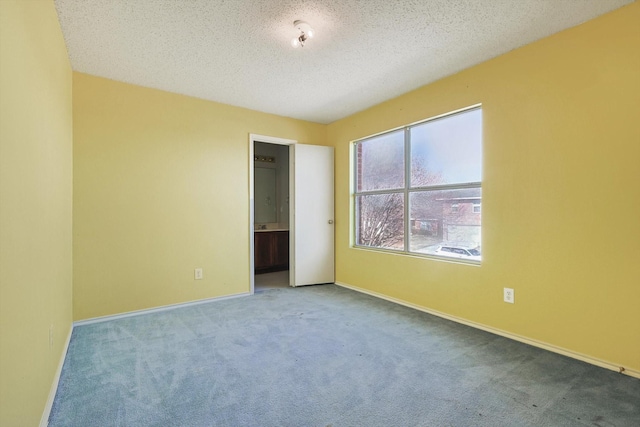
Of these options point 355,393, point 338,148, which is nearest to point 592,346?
point 355,393

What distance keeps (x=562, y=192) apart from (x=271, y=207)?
4.88 meters

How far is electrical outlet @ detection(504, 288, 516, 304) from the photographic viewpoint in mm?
2555

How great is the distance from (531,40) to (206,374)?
137 inches

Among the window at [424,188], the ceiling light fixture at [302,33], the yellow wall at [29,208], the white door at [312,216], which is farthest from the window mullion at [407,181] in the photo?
the yellow wall at [29,208]

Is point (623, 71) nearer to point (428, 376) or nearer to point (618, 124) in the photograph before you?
point (618, 124)

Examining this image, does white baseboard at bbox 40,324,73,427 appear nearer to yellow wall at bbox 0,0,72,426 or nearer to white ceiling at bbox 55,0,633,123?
yellow wall at bbox 0,0,72,426

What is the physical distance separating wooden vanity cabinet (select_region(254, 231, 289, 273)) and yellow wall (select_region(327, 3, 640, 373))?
3.19 metres

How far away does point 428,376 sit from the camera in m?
1.97

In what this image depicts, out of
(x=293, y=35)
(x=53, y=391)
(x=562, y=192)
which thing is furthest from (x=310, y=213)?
(x=53, y=391)

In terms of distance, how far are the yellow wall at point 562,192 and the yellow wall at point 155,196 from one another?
255cm

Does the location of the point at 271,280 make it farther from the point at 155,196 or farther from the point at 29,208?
the point at 29,208

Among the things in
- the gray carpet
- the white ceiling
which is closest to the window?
the white ceiling

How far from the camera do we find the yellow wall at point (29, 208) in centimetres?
110

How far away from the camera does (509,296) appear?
2582mm
